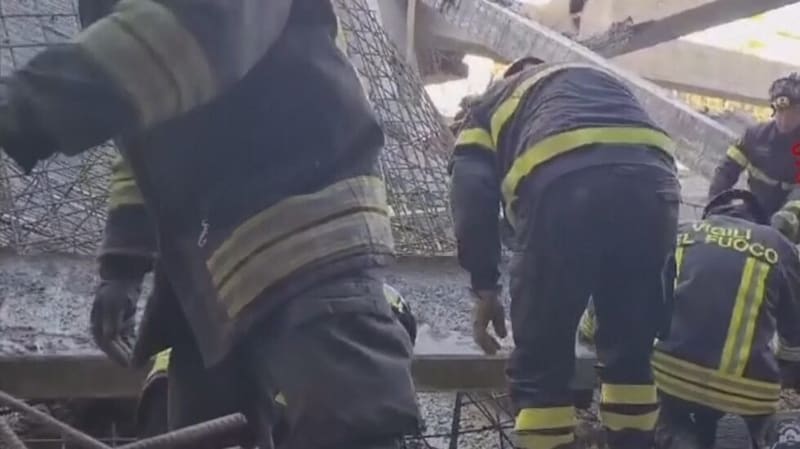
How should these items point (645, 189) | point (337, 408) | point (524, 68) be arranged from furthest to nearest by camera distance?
point (524, 68) < point (645, 189) < point (337, 408)

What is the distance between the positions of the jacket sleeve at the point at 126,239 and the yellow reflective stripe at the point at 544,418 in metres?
1.25

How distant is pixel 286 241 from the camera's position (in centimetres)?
186

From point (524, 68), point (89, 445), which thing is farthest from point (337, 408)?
point (524, 68)

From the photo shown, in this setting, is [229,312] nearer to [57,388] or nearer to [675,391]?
[57,388]

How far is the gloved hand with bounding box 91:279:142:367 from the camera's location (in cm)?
225

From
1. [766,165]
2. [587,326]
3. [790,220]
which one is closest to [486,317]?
[587,326]

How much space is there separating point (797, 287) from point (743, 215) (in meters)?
0.33

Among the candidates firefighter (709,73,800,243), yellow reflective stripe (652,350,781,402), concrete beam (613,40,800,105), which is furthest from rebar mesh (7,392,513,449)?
concrete beam (613,40,800,105)

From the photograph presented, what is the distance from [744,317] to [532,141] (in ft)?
2.86

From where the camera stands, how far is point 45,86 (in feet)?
4.95

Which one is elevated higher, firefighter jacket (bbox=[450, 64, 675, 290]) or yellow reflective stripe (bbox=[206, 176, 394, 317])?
yellow reflective stripe (bbox=[206, 176, 394, 317])

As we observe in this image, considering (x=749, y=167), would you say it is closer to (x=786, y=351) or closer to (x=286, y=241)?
(x=786, y=351)

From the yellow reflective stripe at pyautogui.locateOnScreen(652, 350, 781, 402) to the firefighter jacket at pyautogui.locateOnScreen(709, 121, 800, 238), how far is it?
6.73ft

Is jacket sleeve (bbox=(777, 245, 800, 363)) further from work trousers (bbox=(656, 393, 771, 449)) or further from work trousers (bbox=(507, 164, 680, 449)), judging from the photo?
work trousers (bbox=(507, 164, 680, 449))
